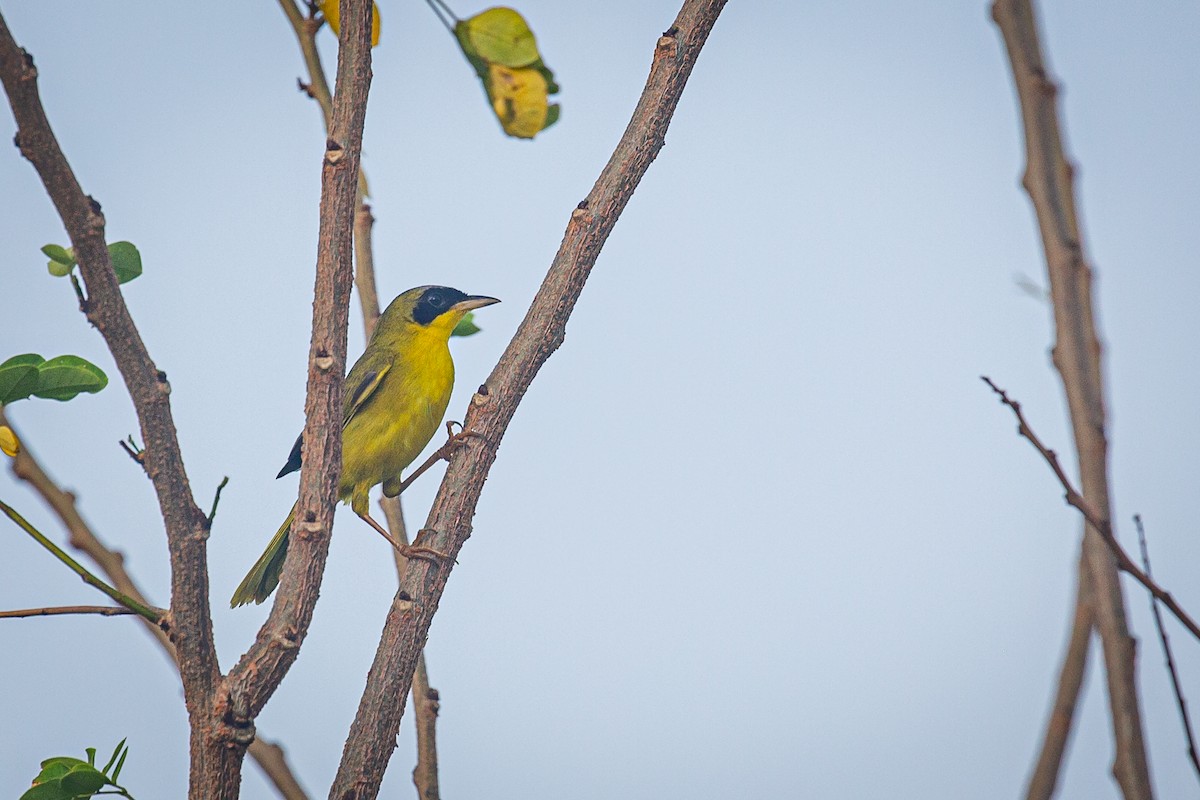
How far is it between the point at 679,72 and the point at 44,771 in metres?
1.41

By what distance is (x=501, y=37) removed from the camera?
→ 134 centimetres

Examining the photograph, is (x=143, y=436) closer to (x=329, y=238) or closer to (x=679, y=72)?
(x=329, y=238)

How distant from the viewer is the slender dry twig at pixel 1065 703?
125 cm

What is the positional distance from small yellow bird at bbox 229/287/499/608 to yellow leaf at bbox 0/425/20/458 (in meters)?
1.46

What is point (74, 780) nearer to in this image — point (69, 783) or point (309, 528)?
point (69, 783)

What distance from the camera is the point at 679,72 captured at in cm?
172

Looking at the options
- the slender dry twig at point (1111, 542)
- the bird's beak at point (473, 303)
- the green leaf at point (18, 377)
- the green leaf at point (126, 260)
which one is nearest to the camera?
the slender dry twig at point (1111, 542)

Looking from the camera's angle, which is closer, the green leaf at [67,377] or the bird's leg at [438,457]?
the green leaf at [67,377]

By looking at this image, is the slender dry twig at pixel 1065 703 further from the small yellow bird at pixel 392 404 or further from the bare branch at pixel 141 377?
the small yellow bird at pixel 392 404

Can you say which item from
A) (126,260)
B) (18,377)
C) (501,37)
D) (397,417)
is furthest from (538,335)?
(397,417)

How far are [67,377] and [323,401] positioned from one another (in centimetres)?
43

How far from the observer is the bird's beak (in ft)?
10.2

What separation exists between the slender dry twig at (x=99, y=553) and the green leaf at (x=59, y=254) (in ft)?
1.33

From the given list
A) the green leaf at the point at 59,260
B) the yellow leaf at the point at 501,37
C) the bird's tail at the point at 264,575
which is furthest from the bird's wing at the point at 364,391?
the yellow leaf at the point at 501,37
